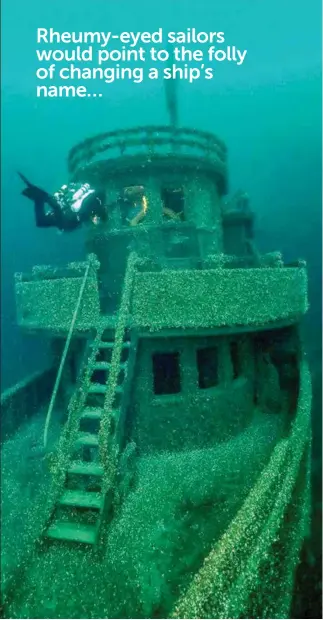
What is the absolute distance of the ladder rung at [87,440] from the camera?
6.60 m

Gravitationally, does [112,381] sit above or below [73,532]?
above

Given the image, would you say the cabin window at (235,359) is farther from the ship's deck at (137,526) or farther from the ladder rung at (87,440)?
the ladder rung at (87,440)

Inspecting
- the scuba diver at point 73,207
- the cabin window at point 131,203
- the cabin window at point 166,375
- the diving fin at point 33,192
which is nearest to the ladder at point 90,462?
the cabin window at point 166,375

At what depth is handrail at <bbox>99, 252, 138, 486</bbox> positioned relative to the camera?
615cm

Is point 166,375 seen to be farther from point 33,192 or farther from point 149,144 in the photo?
point 149,144

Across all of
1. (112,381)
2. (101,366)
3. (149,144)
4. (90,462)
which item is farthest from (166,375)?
(149,144)

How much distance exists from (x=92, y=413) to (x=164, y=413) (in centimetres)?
202

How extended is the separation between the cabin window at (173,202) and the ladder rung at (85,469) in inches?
246

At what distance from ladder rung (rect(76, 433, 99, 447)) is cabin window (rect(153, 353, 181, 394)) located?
305cm

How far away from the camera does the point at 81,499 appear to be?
6078 mm

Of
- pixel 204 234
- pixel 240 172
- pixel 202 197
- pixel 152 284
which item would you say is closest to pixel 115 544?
pixel 152 284

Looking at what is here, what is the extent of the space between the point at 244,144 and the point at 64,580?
3473cm

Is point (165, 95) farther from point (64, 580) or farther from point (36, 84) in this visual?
point (64, 580)

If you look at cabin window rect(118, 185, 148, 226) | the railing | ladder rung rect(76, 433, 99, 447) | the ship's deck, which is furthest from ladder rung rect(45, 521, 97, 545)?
the railing
